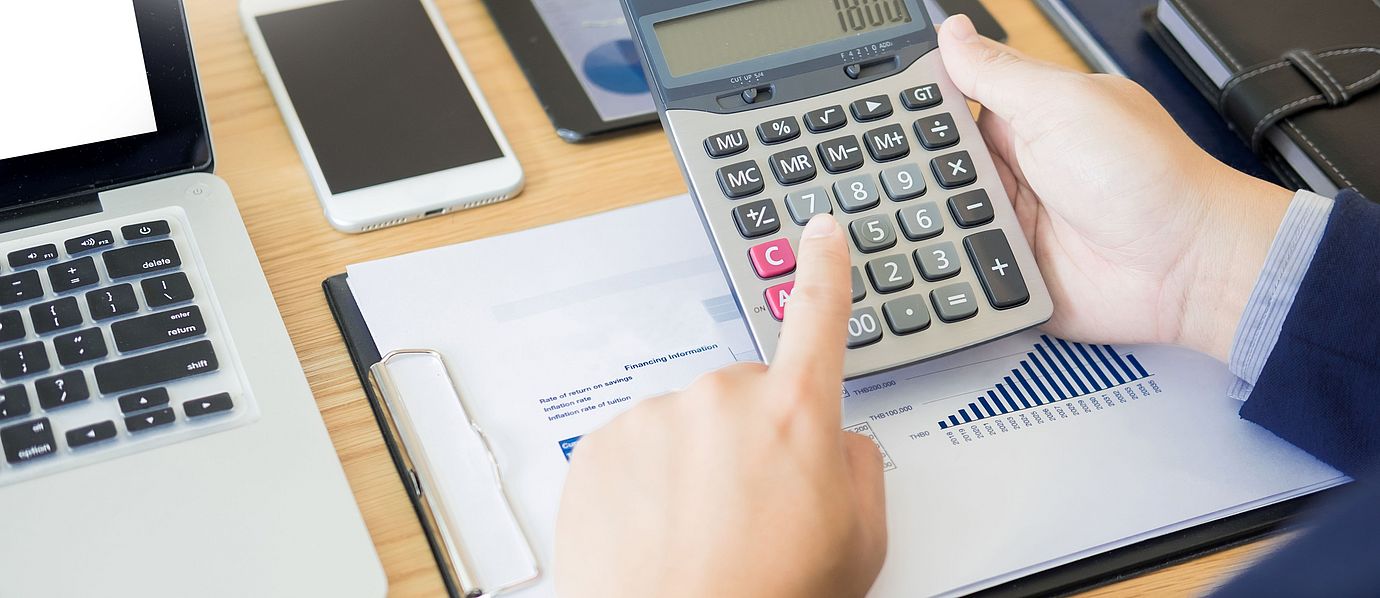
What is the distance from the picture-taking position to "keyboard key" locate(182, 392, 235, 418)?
46 cm

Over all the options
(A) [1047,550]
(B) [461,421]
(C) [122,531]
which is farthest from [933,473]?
(C) [122,531]

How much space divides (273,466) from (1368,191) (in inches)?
20.7

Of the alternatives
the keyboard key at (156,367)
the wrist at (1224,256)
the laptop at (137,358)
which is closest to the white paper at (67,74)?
the laptop at (137,358)

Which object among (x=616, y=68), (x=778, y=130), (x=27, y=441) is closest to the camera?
(x=27, y=441)

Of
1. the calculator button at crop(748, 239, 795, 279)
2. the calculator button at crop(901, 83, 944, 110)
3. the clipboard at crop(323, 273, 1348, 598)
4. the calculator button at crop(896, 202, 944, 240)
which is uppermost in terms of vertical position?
the calculator button at crop(901, 83, 944, 110)

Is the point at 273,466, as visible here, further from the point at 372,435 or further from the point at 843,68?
the point at 843,68

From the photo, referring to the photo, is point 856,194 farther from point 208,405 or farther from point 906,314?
point 208,405

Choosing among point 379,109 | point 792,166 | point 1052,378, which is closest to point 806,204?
point 792,166

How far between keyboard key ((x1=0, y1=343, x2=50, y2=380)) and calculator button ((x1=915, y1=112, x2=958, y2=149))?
38 centimetres

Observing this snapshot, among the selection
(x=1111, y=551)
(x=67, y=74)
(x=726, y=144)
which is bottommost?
(x=1111, y=551)

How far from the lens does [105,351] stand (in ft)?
1.51

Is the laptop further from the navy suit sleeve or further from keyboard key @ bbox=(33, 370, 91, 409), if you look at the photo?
the navy suit sleeve

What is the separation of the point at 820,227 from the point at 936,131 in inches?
4.2

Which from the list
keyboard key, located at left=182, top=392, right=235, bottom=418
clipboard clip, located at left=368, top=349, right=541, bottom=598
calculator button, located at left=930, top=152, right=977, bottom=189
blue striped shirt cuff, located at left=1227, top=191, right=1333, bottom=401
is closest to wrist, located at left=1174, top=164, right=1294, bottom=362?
blue striped shirt cuff, located at left=1227, top=191, right=1333, bottom=401
